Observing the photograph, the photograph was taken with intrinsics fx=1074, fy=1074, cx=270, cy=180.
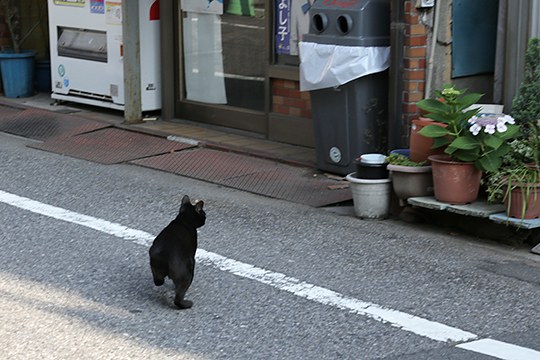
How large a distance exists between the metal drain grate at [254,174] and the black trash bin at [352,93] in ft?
1.27

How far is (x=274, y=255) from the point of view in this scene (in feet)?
23.7

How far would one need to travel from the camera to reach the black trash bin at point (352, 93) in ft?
28.9

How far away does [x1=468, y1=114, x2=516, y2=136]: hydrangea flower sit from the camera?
739 centimetres

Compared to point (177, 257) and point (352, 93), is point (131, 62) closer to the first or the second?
point (352, 93)

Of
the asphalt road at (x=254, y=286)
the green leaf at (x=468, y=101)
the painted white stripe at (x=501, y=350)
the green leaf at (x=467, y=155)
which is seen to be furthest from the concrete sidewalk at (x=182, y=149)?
the painted white stripe at (x=501, y=350)

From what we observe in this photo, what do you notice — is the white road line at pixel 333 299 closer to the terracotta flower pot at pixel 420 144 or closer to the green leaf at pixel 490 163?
the green leaf at pixel 490 163

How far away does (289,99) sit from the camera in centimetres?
1063

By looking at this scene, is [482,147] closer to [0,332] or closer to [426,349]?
[426,349]

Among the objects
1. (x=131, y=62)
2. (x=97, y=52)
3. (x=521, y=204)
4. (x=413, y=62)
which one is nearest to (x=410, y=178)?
(x=521, y=204)


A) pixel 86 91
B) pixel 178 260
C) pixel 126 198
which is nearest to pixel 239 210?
pixel 126 198

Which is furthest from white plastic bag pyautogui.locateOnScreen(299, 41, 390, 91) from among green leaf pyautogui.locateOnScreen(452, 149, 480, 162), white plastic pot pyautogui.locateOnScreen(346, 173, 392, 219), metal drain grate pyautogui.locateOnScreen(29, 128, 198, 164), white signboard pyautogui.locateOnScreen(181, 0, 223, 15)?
white signboard pyautogui.locateOnScreen(181, 0, 223, 15)

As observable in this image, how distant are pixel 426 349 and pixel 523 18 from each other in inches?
151

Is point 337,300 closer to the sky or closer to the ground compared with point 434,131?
closer to the ground

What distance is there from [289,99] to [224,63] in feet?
4.05
